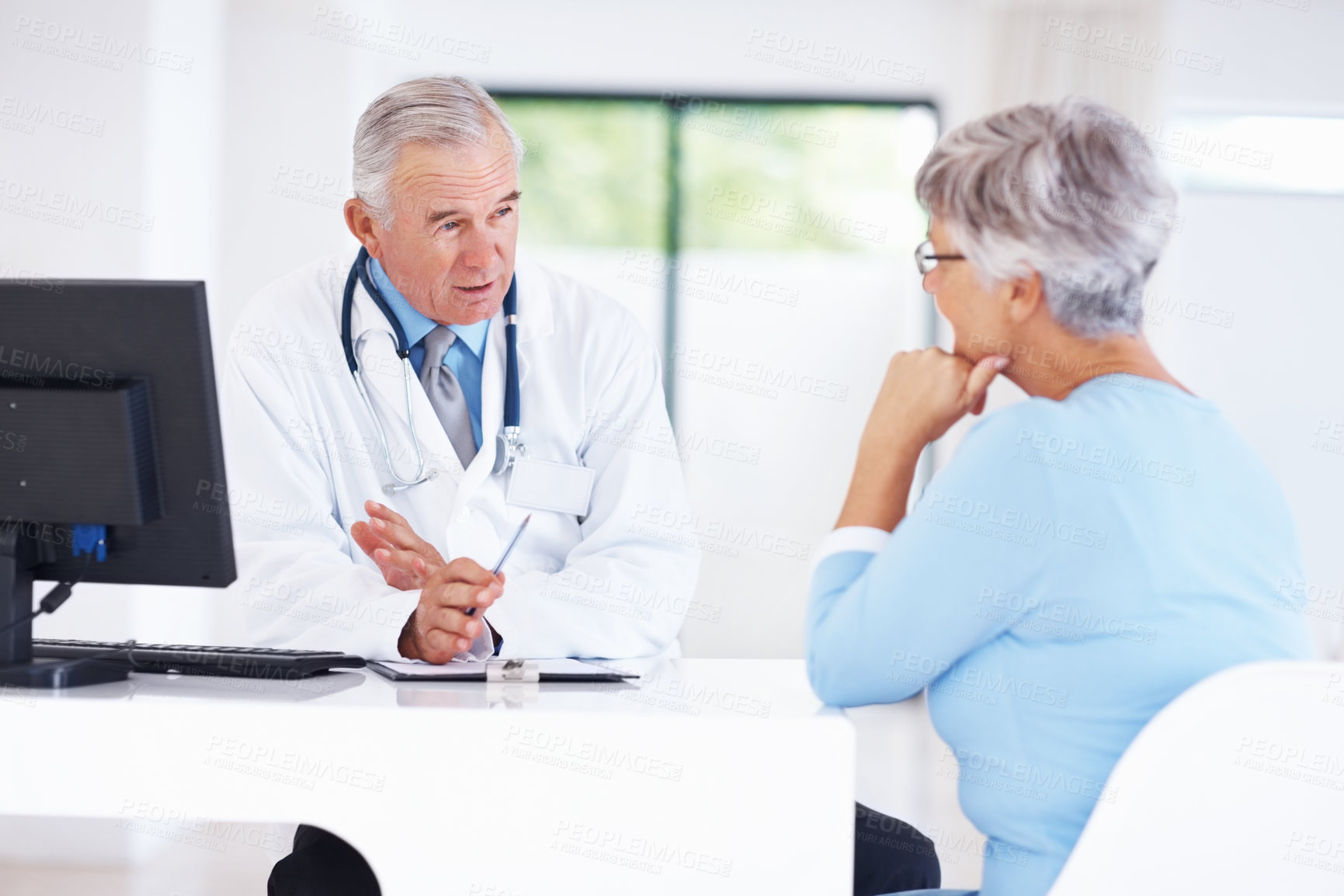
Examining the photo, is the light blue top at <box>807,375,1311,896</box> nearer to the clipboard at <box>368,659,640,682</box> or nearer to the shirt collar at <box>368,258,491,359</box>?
the clipboard at <box>368,659,640,682</box>

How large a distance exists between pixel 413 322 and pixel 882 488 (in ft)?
3.85

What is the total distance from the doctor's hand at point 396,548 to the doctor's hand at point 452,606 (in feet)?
0.44

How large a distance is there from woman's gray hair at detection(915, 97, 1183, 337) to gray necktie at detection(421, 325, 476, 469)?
3.74ft

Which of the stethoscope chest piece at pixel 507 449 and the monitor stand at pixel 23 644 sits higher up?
the stethoscope chest piece at pixel 507 449

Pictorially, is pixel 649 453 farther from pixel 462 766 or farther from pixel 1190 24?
pixel 1190 24

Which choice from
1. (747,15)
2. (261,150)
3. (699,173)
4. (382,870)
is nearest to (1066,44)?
(747,15)

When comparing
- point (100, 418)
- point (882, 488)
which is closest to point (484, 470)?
point (100, 418)

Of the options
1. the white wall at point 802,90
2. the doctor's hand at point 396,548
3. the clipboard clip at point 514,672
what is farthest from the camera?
the white wall at point 802,90

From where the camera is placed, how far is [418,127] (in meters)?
2.09

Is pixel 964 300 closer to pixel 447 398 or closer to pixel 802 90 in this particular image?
pixel 447 398

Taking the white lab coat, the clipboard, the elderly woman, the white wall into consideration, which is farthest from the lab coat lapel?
the white wall

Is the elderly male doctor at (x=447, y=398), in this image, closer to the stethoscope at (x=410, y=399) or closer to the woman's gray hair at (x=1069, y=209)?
the stethoscope at (x=410, y=399)

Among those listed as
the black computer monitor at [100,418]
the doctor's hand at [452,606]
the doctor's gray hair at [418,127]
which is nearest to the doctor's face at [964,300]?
the doctor's hand at [452,606]

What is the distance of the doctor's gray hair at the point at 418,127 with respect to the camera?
2.09m
